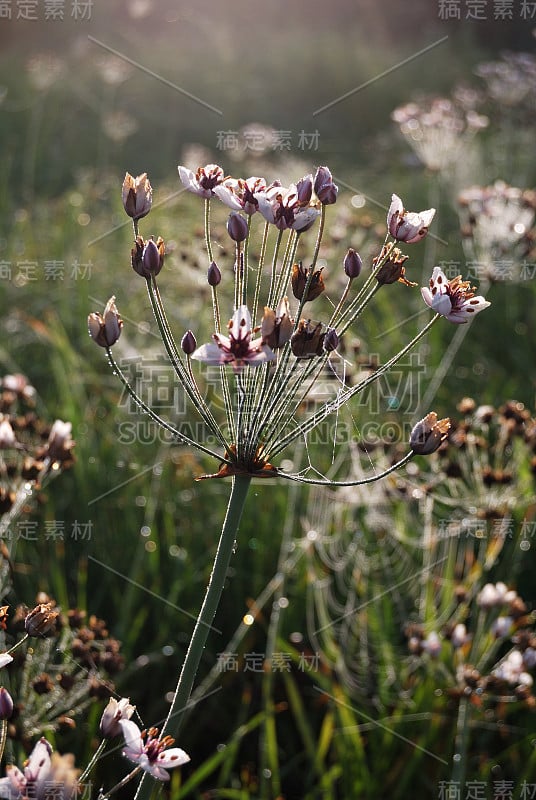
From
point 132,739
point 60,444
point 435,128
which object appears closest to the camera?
point 132,739

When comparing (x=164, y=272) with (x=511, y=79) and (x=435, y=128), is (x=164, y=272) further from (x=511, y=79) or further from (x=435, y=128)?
(x=511, y=79)

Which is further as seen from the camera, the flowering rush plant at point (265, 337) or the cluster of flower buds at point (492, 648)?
the cluster of flower buds at point (492, 648)

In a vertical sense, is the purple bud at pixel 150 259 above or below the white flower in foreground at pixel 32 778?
above

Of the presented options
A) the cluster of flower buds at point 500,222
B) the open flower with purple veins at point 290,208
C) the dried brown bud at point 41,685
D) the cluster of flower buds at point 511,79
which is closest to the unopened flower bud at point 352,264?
the open flower with purple veins at point 290,208

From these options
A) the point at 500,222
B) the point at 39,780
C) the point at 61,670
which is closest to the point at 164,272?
the point at 500,222

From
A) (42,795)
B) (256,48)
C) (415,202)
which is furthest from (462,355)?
(256,48)

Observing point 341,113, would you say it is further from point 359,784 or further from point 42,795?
point 42,795

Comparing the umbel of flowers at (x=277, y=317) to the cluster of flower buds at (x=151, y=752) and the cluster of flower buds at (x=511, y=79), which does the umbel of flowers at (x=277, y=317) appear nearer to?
the cluster of flower buds at (x=151, y=752)

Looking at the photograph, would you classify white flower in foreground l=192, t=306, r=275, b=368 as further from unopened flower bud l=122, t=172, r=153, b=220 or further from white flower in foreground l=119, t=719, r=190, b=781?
white flower in foreground l=119, t=719, r=190, b=781
